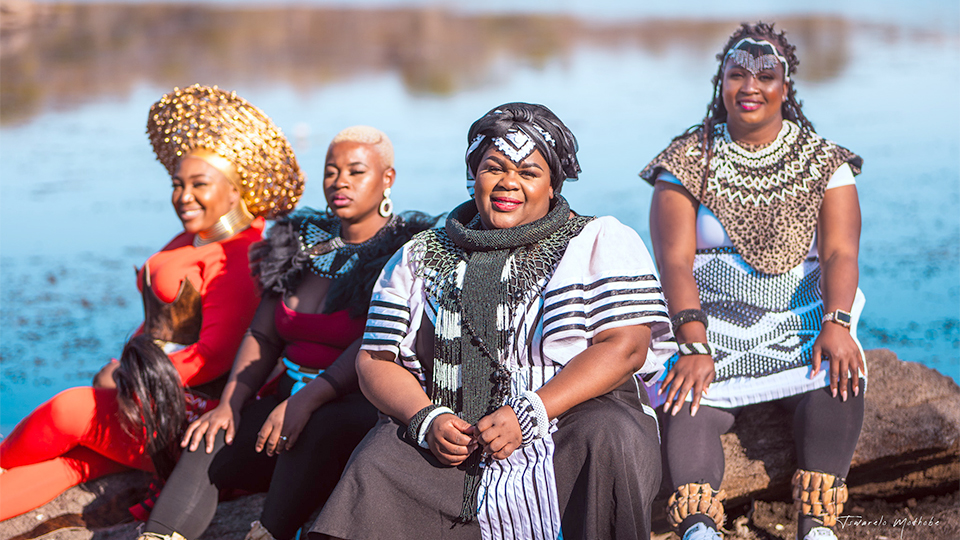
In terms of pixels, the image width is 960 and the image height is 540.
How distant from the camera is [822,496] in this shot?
3205mm

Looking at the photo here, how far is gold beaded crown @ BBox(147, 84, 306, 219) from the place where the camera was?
13.0 ft

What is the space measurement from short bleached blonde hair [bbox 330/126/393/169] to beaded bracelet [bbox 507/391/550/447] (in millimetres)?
1376

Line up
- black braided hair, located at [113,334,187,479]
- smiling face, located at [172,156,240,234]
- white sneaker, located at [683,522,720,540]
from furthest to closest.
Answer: smiling face, located at [172,156,240,234] < black braided hair, located at [113,334,187,479] < white sneaker, located at [683,522,720,540]

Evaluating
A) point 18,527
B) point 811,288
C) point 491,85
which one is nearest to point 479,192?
point 811,288

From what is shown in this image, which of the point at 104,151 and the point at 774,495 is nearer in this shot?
the point at 774,495

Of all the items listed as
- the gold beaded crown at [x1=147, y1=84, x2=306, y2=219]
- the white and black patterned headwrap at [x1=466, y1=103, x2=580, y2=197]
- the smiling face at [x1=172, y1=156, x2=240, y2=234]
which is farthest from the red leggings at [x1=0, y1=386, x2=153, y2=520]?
the white and black patterned headwrap at [x1=466, y1=103, x2=580, y2=197]

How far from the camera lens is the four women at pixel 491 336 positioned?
266 cm

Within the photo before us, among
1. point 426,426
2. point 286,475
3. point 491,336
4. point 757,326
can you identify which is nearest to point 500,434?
point 426,426

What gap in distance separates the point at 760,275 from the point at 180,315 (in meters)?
2.36

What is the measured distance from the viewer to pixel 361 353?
9.69 feet

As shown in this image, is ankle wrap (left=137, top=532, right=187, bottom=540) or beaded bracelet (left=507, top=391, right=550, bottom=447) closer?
beaded bracelet (left=507, top=391, right=550, bottom=447)

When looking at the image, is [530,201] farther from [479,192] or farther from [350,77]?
[350,77]

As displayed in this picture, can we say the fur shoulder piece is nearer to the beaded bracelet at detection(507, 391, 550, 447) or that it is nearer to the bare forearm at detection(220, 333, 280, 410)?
the bare forearm at detection(220, 333, 280, 410)

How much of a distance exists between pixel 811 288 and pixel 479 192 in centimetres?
151
